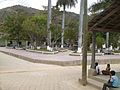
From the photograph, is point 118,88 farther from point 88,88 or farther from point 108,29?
point 108,29

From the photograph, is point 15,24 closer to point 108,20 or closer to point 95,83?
point 108,20

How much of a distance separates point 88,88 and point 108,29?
4.30 m

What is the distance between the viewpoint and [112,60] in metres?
25.8

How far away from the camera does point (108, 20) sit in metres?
15.2

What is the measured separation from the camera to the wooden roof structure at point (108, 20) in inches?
550

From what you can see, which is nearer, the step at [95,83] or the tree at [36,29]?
the step at [95,83]

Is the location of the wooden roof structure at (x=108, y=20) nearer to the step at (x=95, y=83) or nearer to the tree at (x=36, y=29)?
the step at (x=95, y=83)

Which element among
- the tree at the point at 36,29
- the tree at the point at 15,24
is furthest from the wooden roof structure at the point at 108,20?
the tree at the point at 15,24

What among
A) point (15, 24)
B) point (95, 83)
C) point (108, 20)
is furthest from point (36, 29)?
point (95, 83)

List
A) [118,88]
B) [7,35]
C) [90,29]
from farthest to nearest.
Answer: [7,35]
[90,29]
[118,88]

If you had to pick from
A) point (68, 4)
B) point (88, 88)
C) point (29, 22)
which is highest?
point (68, 4)

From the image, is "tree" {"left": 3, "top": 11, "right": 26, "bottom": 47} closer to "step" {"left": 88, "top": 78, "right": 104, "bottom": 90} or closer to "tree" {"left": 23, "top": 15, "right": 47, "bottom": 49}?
"tree" {"left": 23, "top": 15, "right": 47, "bottom": 49}

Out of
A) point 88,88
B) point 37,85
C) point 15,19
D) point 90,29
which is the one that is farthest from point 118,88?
point 15,19

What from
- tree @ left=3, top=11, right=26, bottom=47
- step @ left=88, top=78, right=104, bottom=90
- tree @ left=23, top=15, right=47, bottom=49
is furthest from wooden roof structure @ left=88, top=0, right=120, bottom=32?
tree @ left=3, top=11, right=26, bottom=47
